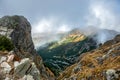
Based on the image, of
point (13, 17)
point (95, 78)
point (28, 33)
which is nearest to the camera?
point (13, 17)

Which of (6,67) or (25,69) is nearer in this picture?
(25,69)

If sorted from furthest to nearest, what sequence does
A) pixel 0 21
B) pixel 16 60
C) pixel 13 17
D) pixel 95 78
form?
pixel 95 78, pixel 13 17, pixel 0 21, pixel 16 60

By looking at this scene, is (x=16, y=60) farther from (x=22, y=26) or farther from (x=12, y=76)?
(x=22, y=26)

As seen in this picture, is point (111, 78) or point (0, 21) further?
point (111, 78)

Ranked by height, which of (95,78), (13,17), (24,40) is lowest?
(95,78)

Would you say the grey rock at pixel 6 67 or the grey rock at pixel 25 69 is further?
the grey rock at pixel 6 67

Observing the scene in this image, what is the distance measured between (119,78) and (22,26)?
64.0 meters

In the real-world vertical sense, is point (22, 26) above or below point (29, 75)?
above

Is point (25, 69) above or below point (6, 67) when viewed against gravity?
below

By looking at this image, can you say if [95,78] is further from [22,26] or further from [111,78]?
[22,26]

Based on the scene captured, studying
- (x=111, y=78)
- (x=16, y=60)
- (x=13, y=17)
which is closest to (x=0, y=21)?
(x=13, y=17)

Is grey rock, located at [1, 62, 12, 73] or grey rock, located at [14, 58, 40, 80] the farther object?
grey rock, located at [1, 62, 12, 73]

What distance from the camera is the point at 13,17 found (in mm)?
163125

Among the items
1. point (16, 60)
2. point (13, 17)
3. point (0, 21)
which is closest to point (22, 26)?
point (13, 17)
